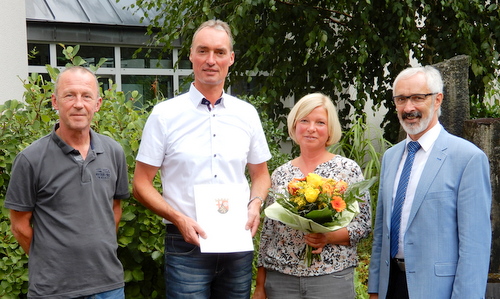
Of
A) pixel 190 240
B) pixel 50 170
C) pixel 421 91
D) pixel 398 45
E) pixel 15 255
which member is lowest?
pixel 15 255

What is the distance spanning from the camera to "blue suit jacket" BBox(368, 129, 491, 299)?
2.90 meters

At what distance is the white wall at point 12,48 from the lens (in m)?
7.57

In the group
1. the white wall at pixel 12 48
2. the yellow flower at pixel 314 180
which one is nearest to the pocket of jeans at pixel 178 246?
the yellow flower at pixel 314 180

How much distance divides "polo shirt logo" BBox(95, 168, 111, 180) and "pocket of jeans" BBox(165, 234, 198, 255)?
0.47 metres

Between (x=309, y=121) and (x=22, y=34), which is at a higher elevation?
(x=22, y=34)

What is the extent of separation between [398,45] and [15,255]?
600cm

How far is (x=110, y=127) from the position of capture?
4.00 m

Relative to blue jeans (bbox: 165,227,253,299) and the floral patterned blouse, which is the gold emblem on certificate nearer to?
blue jeans (bbox: 165,227,253,299)

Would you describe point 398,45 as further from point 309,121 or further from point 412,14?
point 309,121

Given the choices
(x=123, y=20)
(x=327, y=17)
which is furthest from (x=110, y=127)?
(x=123, y=20)

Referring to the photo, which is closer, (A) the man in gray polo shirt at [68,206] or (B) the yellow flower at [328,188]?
(A) the man in gray polo shirt at [68,206]

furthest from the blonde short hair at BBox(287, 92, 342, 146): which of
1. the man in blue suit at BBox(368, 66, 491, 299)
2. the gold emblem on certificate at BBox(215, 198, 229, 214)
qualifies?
the gold emblem on certificate at BBox(215, 198, 229, 214)

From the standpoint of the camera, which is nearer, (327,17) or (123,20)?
(327,17)

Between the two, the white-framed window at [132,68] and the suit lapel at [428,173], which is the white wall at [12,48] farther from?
the suit lapel at [428,173]
